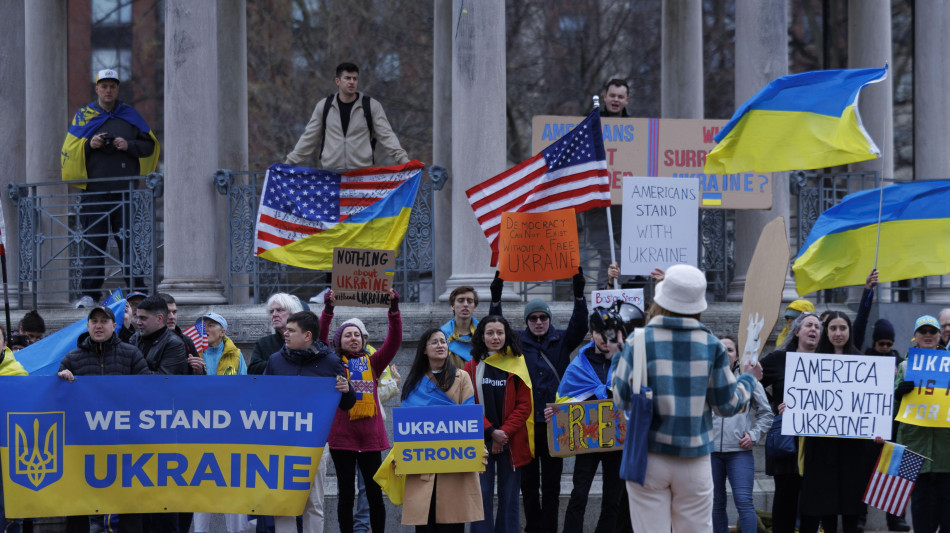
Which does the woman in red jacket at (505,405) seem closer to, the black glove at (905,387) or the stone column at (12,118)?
the black glove at (905,387)

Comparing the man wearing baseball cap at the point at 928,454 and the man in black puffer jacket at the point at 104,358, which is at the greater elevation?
the man in black puffer jacket at the point at 104,358

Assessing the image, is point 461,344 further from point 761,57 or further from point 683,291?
point 761,57

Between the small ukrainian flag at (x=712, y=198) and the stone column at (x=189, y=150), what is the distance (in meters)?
5.72

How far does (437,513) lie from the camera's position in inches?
410

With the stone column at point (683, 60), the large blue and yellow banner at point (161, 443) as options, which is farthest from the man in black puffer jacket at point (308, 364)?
the stone column at point (683, 60)

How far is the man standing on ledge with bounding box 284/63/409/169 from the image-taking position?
1492cm

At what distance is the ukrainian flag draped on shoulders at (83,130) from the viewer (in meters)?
15.7

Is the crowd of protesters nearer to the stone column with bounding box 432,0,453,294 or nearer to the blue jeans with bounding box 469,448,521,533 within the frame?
the blue jeans with bounding box 469,448,521,533

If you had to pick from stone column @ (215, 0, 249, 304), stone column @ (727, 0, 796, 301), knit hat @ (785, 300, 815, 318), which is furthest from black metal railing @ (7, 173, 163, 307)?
knit hat @ (785, 300, 815, 318)

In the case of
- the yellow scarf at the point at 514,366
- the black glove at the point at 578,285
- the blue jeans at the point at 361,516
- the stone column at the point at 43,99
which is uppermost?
the stone column at the point at 43,99

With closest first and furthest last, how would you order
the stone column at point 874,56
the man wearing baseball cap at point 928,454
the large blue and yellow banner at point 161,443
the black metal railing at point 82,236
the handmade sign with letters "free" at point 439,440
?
1. the large blue and yellow banner at point 161,443
2. the handmade sign with letters "free" at point 439,440
3. the man wearing baseball cap at point 928,454
4. the black metal railing at point 82,236
5. the stone column at point 874,56

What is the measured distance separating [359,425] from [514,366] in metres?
1.42

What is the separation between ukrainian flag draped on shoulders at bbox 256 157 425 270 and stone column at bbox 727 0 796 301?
4160mm

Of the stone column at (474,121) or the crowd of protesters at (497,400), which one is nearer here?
the crowd of protesters at (497,400)
